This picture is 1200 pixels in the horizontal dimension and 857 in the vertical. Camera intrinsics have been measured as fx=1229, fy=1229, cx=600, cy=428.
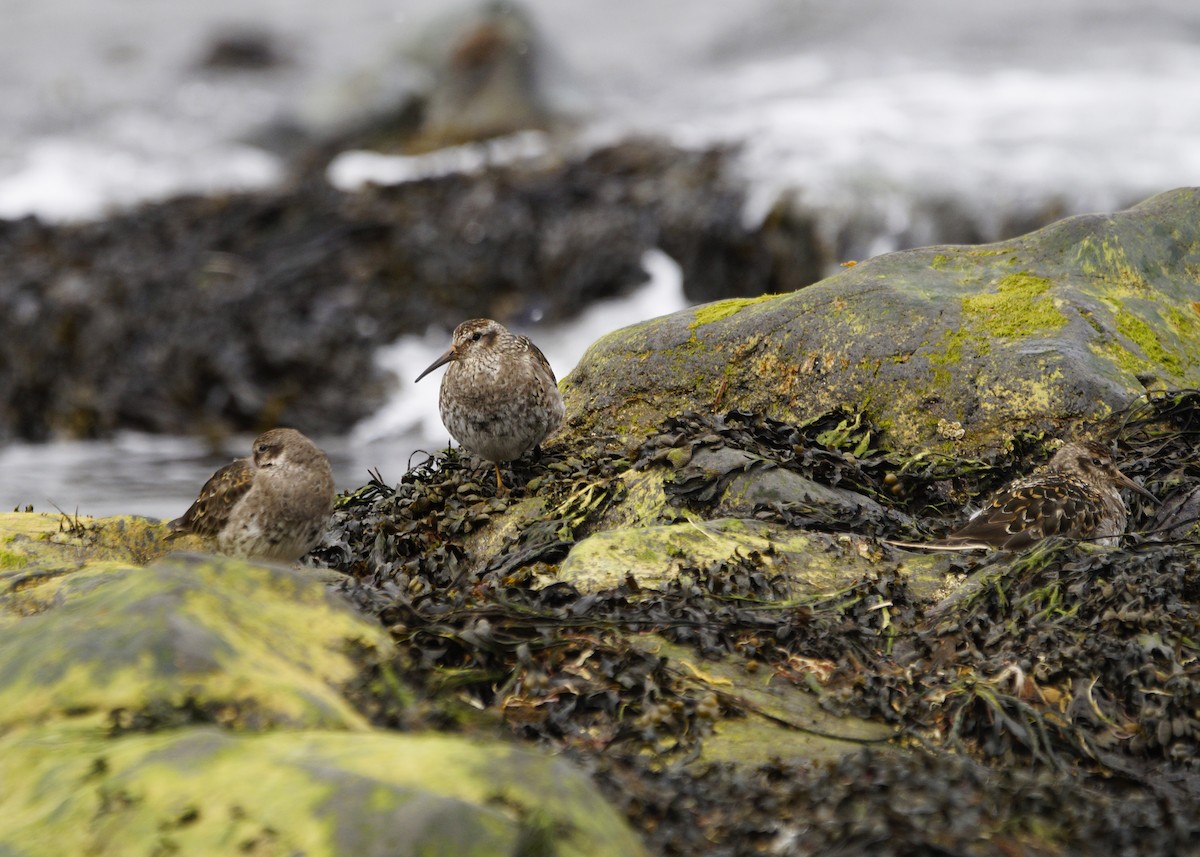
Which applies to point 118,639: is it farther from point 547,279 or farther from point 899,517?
point 547,279

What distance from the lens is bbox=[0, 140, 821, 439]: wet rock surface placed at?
13625 mm

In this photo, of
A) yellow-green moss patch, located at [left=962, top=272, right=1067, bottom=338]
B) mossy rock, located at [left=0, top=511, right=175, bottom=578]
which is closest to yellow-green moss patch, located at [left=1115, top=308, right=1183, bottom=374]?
yellow-green moss patch, located at [left=962, top=272, right=1067, bottom=338]

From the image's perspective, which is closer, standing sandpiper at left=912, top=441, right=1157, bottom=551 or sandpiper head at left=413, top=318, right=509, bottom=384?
standing sandpiper at left=912, top=441, right=1157, bottom=551

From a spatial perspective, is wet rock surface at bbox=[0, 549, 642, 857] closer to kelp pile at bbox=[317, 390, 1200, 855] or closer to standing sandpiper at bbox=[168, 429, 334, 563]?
kelp pile at bbox=[317, 390, 1200, 855]

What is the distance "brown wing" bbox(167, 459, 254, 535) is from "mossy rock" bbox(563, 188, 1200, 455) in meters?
2.17

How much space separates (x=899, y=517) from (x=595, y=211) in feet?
32.6

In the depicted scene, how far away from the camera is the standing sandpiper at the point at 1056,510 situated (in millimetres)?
5016

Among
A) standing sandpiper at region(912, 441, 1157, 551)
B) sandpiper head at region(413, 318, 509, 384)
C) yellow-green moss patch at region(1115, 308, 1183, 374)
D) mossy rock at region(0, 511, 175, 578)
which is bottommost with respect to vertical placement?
standing sandpiper at region(912, 441, 1157, 551)

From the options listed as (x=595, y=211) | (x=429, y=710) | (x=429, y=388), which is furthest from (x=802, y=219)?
(x=429, y=710)

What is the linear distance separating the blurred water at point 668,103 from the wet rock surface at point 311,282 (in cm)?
40

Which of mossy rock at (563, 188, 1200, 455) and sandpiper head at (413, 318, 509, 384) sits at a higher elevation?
sandpiper head at (413, 318, 509, 384)

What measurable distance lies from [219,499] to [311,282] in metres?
9.20

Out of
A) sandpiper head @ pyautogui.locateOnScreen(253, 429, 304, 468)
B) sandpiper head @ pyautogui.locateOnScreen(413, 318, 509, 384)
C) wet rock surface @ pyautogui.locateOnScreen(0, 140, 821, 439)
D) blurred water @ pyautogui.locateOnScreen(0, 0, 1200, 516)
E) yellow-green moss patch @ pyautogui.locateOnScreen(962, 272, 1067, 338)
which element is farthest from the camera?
blurred water @ pyautogui.locateOnScreen(0, 0, 1200, 516)

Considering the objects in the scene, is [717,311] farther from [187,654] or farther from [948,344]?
[187,654]
